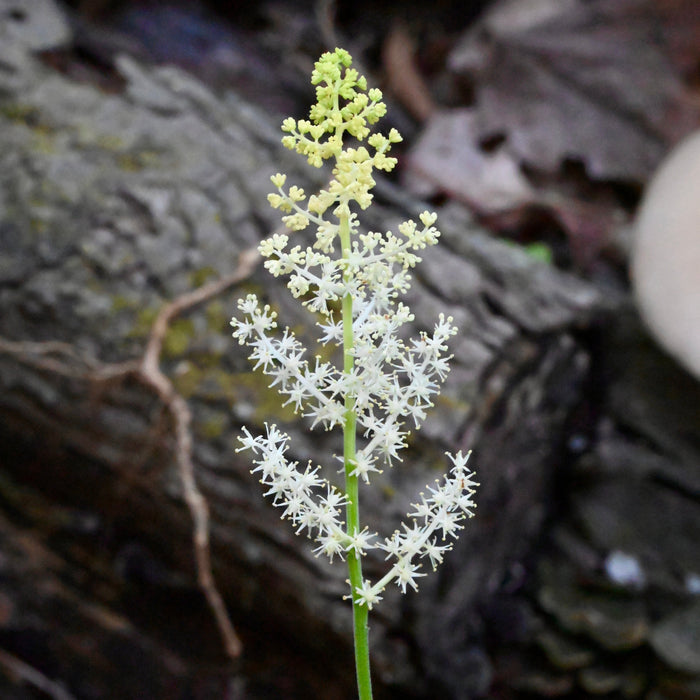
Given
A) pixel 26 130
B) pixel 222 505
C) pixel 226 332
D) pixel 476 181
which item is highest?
pixel 476 181

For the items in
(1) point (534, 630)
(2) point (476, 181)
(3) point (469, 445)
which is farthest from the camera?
(2) point (476, 181)

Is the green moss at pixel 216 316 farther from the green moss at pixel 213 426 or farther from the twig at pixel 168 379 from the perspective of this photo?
the green moss at pixel 213 426

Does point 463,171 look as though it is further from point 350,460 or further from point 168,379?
point 350,460

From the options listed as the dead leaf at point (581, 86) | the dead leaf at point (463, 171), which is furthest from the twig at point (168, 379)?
the dead leaf at point (581, 86)

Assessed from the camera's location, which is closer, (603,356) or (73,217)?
(73,217)

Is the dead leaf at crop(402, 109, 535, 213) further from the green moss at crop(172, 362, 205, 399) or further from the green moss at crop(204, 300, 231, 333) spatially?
the green moss at crop(172, 362, 205, 399)

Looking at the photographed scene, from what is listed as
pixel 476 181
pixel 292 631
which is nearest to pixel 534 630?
pixel 292 631

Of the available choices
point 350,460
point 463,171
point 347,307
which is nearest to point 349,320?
point 347,307

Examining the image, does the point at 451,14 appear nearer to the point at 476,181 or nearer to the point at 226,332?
the point at 476,181
